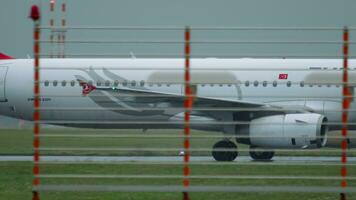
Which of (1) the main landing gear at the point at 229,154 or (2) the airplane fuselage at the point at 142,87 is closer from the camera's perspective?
(1) the main landing gear at the point at 229,154

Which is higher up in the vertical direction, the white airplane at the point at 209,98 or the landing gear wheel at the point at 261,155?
the white airplane at the point at 209,98

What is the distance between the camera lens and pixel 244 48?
8.30 metres

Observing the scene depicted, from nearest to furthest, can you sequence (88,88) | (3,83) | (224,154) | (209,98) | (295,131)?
(295,131) < (224,154) < (209,98) < (88,88) < (3,83)

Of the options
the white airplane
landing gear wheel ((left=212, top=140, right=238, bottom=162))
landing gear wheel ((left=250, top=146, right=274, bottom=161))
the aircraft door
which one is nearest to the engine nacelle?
the white airplane

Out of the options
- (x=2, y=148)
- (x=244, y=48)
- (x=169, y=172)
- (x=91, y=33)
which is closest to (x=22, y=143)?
(x=2, y=148)

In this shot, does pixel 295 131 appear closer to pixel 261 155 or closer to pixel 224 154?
pixel 261 155

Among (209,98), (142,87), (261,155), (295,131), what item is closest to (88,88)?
(142,87)

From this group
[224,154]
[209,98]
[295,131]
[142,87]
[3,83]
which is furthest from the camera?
[3,83]

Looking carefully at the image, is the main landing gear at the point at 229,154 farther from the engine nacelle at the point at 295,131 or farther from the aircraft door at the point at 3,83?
the aircraft door at the point at 3,83

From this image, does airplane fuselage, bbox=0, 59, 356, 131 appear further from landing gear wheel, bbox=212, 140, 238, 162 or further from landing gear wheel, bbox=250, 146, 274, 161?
landing gear wheel, bbox=250, 146, 274, 161

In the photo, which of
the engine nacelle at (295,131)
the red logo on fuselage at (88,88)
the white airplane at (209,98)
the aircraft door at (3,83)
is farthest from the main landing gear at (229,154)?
the aircraft door at (3,83)

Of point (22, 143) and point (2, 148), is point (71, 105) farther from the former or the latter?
point (22, 143)

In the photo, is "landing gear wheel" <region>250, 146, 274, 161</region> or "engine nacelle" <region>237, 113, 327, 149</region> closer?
"engine nacelle" <region>237, 113, 327, 149</region>

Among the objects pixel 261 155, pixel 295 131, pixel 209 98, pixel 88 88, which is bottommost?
pixel 261 155
